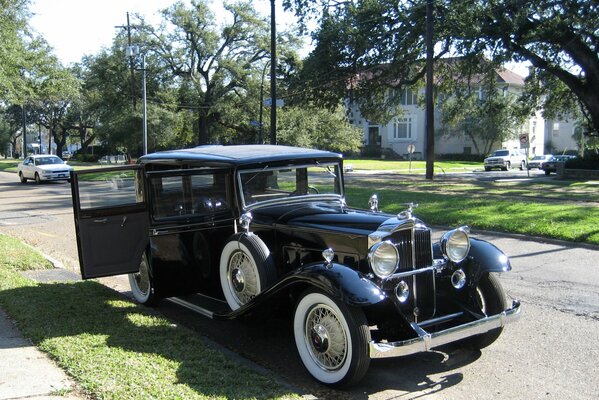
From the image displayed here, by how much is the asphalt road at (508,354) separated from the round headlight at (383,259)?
2.97 ft

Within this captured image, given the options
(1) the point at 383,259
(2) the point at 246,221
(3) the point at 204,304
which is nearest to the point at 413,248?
(1) the point at 383,259

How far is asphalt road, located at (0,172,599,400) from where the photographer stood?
410 centimetres

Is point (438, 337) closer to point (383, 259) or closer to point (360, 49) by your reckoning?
point (383, 259)

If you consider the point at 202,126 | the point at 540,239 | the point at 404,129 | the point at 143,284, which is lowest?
the point at 540,239

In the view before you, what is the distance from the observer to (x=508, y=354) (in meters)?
4.81

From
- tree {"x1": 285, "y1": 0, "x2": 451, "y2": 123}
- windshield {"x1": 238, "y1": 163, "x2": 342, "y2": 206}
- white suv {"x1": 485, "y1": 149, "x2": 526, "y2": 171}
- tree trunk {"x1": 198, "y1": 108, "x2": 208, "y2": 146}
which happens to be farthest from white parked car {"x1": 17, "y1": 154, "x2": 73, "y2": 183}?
white suv {"x1": 485, "y1": 149, "x2": 526, "y2": 171}

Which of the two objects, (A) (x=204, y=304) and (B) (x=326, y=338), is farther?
(A) (x=204, y=304)

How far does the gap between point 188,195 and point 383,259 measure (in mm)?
2494

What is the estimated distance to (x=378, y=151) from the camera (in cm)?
6888

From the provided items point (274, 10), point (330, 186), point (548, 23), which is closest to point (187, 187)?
Answer: point (330, 186)

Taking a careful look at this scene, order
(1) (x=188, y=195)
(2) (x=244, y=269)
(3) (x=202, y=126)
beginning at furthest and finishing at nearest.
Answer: (3) (x=202, y=126)
(1) (x=188, y=195)
(2) (x=244, y=269)

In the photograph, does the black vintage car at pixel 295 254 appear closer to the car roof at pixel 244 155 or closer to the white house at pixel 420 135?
the car roof at pixel 244 155

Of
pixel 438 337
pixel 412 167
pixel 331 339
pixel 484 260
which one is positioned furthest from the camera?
pixel 412 167

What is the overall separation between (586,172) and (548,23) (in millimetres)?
11197
